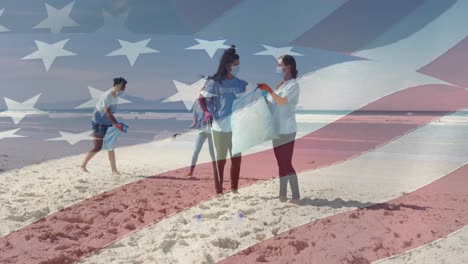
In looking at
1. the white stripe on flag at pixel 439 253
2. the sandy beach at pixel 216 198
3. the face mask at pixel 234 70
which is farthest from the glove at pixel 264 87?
the white stripe on flag at pixel 439 253

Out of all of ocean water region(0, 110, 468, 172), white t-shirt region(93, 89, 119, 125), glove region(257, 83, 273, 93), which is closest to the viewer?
glove region(257, 83, 273, 93)

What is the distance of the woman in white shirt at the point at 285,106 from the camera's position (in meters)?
3.91

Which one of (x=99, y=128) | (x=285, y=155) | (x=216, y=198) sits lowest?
(x=216, y=198)

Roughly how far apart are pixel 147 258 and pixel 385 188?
3.13m

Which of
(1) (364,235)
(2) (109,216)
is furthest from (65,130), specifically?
(1) (364,235)

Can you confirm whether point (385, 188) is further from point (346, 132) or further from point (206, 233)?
point (346, 132)

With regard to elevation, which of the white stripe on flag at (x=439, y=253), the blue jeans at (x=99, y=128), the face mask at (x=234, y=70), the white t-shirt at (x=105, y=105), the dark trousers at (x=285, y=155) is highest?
the face mask at (x=234, y=70)

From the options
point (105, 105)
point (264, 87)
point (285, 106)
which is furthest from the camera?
point (105, 105)

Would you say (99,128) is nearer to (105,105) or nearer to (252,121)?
(105,105)

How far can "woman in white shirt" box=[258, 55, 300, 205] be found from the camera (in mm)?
3912

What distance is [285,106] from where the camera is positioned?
3967mm

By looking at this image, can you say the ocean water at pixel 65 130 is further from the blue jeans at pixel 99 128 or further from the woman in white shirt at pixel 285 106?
the woman in white shirt at pixel 285 106

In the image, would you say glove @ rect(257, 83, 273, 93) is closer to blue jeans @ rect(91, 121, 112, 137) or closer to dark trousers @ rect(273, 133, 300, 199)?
dark trousers @ rect(273, 133, 300, 199)

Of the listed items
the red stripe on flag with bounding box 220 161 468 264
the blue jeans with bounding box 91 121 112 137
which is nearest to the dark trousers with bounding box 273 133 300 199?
the red stripe on flag with bounding box 220 161 468 264
